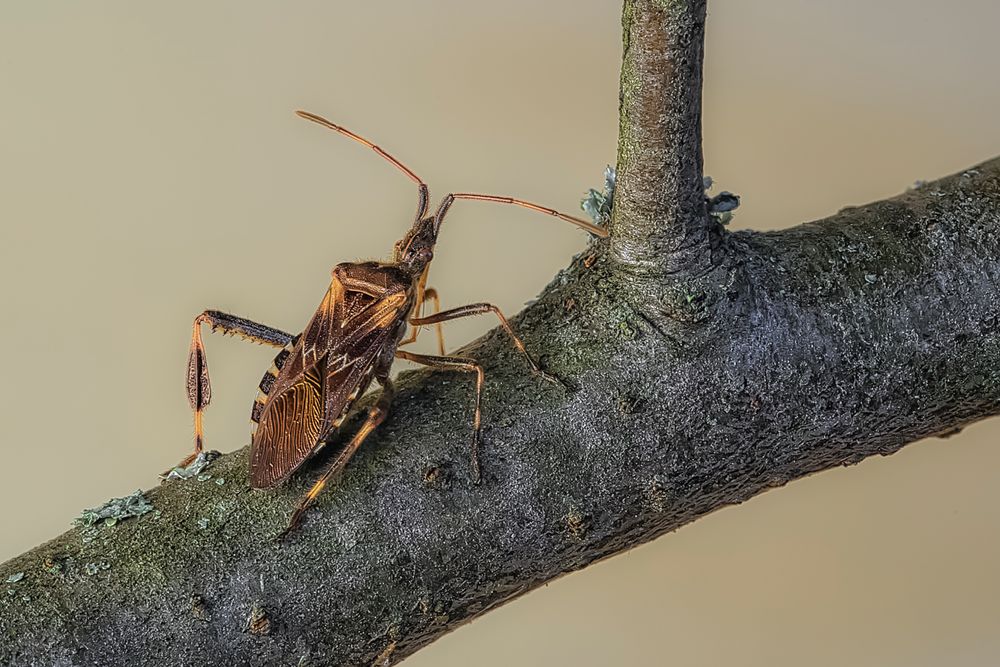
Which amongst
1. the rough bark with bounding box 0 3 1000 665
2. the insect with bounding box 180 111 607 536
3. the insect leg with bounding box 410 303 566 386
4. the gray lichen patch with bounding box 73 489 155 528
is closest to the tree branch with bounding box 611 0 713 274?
the rough bark with bounding box 0 3 1000 665

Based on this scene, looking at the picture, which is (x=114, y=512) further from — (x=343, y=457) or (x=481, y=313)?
(x=481, y=313)

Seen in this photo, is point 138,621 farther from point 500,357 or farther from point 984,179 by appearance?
point 984,179

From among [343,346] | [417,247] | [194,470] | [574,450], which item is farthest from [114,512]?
[417,247]

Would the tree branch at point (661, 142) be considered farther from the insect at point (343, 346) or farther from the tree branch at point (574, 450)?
the insect at point (343, 346)

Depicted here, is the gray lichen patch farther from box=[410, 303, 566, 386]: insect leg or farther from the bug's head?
the bug's head

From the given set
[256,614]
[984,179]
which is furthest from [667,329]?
[256,614]

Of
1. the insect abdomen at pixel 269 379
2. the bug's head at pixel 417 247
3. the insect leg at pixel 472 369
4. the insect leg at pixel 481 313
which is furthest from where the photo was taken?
the bug's head at pixel 417 247

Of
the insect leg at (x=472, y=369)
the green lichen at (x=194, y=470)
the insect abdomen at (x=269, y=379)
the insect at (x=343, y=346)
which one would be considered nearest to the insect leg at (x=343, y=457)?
the insect at (x=343, y=346)
